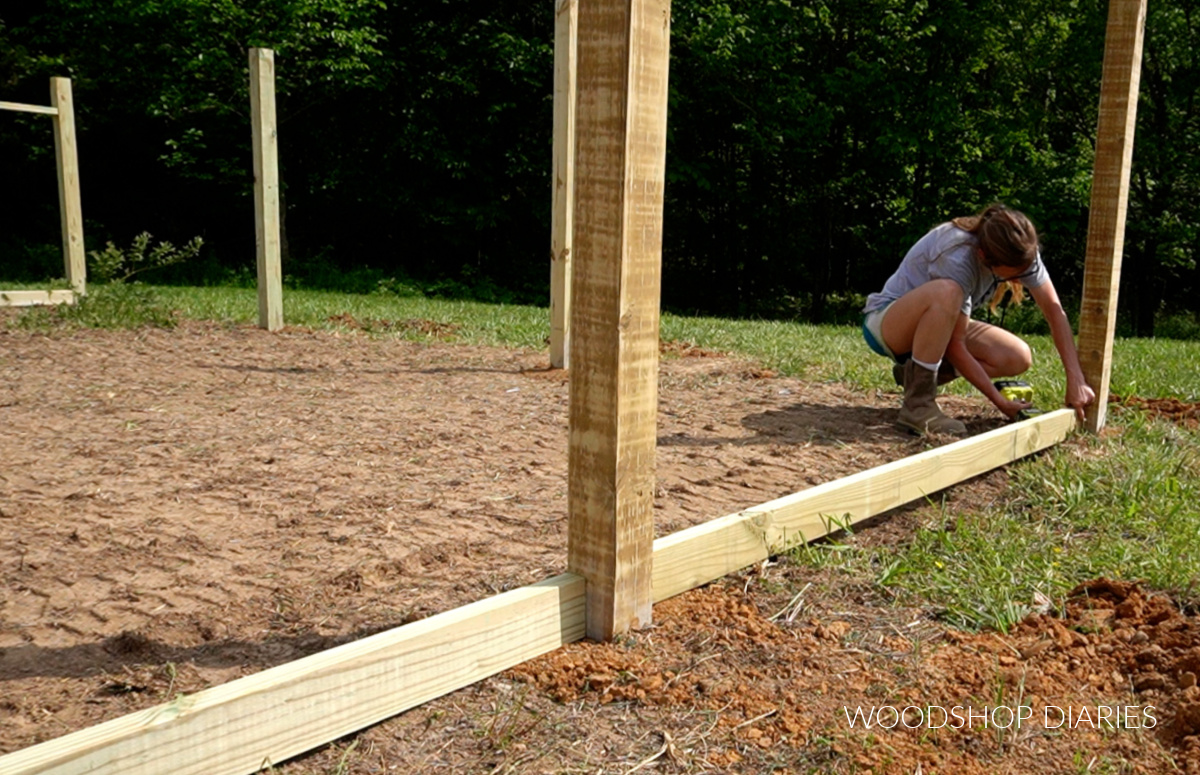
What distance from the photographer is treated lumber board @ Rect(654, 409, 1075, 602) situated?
2641mm

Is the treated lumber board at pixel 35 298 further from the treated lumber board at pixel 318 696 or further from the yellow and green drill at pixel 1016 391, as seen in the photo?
the treated lumber board at pixel 318 696

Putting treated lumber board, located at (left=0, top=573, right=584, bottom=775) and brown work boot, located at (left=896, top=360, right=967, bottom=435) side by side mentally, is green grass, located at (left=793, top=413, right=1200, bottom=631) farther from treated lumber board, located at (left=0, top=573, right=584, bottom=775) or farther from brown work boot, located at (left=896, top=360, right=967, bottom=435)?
treated lumber board, located at (left=0, top=573, right=584, bottom=775)

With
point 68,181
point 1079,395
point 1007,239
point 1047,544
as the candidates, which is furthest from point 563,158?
point 68,181

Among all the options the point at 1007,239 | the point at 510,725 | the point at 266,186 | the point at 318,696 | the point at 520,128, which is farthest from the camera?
the point at 520,128

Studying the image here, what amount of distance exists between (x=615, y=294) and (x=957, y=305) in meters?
2.86

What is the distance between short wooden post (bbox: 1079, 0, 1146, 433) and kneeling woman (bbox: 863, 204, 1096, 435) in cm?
18

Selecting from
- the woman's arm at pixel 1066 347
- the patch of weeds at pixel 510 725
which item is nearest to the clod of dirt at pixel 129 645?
the patch of weeds at pixel 510 725

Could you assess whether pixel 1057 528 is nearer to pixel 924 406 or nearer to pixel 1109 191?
pixel 924 406

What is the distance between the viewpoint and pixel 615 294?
7.27 ft

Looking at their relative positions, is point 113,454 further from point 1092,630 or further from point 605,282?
point 1092,630

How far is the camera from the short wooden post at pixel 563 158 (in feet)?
18.8

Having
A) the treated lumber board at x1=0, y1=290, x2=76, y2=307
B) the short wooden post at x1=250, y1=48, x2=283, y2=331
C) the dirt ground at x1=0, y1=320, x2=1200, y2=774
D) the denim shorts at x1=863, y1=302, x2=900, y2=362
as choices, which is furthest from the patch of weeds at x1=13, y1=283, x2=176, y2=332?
the denim shorts at x1=863, y1=302, x2=900, y2=362

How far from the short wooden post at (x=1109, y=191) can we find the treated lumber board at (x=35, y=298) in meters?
8.13

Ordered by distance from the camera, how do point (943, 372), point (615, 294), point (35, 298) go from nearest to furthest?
point (615, 294) < point (943, 372) < point (35, 298)
